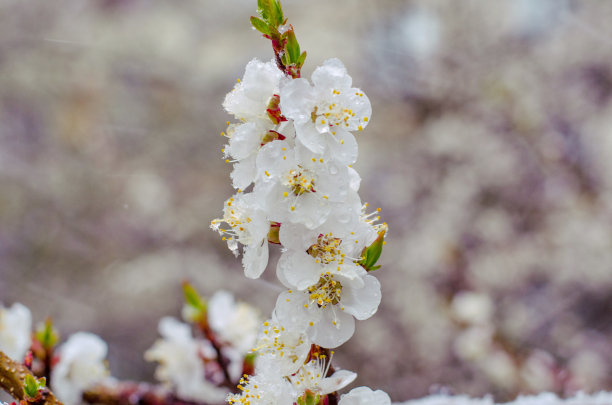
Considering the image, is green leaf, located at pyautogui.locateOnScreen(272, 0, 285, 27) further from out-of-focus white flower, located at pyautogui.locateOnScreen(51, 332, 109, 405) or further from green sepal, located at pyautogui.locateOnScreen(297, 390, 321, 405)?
out-of-focus white flower, located at pyautogui.locateOnScreen(51, 332, 109, 405)

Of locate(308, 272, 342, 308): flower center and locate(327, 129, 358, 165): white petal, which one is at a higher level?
locate(327, 129, 358, 165): white petal

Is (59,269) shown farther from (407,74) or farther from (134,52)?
(407,74)

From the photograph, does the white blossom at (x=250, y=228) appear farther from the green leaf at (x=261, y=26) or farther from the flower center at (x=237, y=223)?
the green leaf at (x=261, y=26)

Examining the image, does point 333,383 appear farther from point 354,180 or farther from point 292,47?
point 292,47

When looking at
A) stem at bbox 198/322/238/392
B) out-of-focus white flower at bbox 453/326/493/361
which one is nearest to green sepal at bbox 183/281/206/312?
stem at bbox 198/322/238/392

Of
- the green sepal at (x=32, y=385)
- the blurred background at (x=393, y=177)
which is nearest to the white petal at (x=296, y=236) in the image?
the green sepal at (x=32, y=385)

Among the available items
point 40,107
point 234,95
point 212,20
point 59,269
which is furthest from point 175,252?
point 234,95
